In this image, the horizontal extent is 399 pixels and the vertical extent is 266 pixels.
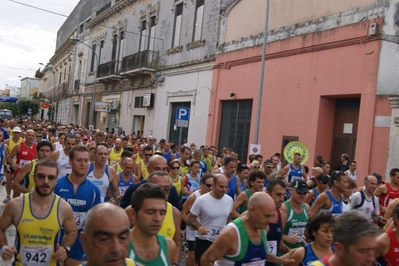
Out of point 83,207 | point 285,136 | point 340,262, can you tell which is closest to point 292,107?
point 285,136

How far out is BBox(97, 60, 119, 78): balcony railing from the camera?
1369 inches

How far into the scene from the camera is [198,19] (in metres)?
24.2

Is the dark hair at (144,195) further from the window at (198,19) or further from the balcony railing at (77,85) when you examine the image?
the balcony railing at (77,85)

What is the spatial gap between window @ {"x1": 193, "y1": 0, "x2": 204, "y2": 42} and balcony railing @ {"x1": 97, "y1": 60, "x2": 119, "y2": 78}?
11.2 m

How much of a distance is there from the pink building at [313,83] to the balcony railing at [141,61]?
808cm

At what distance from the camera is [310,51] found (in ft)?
53.1

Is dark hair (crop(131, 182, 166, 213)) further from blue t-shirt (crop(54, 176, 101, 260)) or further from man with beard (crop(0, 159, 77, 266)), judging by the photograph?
blue t-shirt (crop(54, 176, 101, 260))

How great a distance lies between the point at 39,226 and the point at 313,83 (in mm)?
12536

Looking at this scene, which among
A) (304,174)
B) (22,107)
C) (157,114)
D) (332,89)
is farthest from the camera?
(22,107)

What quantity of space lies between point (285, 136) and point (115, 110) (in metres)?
19.5

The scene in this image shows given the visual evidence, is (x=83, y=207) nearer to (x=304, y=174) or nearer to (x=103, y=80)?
(x=304, y=174)

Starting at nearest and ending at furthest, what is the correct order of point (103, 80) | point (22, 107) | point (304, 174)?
point (304, 174), point (103, 80), point (22, 107)

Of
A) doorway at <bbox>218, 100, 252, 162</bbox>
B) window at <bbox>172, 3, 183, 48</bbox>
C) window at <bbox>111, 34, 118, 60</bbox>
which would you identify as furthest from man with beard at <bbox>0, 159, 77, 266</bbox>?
window at <bbox>111, 34, 118, 60</bbox>

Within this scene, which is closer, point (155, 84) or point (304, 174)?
point (304, 174)
